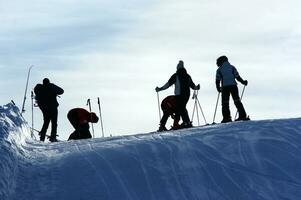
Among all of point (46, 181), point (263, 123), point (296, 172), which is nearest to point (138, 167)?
point (46, 181)

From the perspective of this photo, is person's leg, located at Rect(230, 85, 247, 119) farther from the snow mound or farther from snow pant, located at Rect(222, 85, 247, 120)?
the snow mound

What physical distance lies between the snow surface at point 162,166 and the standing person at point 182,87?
3.86m

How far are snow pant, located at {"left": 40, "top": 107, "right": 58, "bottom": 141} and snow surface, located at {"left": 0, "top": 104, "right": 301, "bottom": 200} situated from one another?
441 centimetres

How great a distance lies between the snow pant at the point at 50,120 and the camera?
819 inches

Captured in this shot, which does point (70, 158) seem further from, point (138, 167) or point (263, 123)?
point (263, 123)

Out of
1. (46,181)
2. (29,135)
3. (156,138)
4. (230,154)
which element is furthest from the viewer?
(29,135)

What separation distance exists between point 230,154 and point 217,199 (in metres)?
2.22

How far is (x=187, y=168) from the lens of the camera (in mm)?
13336

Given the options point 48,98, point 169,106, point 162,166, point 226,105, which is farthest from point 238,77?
point 162,166

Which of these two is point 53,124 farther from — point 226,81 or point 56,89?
point 226,81

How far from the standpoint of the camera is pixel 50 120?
69.1 ft

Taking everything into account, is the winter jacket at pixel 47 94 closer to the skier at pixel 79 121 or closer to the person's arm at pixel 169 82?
the skier at pixel 79 121

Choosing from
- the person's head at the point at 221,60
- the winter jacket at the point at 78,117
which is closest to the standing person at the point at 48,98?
the winter jacket at the point at 78,117

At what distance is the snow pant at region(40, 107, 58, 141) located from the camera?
20.8m
